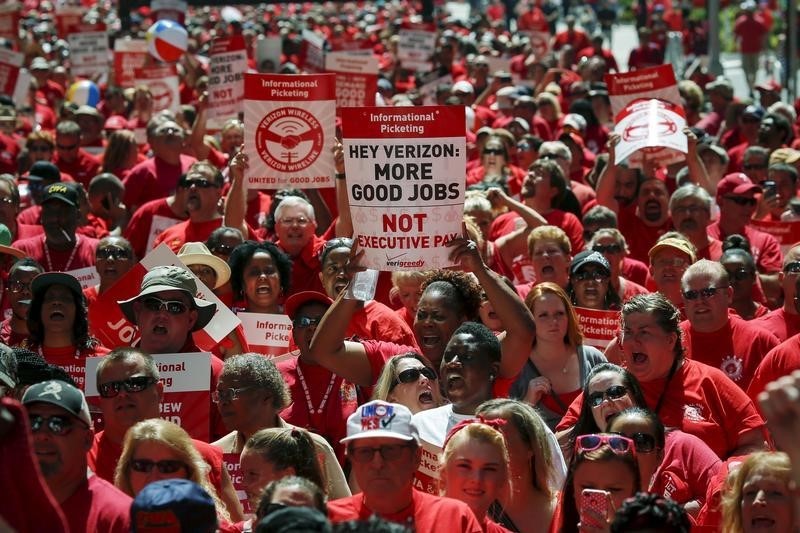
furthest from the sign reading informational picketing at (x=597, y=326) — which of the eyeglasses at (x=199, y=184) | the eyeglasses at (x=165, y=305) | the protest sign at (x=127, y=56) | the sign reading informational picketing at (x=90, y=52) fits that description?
the sign reading informational picketing at (x=90, y=52)

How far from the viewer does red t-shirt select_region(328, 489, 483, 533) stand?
5.48 metres

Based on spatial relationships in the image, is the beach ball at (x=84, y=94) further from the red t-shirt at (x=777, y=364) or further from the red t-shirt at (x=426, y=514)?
the red t-shirt at (x=426, y=514)

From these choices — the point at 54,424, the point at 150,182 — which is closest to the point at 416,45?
the point at 150,182

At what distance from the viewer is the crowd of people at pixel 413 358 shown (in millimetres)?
5586

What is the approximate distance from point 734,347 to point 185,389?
2.82 meters

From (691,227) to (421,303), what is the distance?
3348 millimetres

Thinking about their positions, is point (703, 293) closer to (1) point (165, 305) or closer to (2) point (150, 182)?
(1) point (165, 305)

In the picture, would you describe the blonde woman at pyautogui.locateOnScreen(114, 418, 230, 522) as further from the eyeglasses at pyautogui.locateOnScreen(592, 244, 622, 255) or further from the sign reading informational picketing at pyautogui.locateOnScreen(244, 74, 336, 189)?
the sign reading informational picketing at pyautogui.locateOnScreen(244, 74, 336, 189)

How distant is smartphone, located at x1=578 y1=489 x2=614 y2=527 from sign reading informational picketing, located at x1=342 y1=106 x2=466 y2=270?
2189 millimetres

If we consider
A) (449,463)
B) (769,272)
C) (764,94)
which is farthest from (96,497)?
(764,94)

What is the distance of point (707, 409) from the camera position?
727 cm

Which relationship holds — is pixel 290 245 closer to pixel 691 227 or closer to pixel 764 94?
pixel 691 227

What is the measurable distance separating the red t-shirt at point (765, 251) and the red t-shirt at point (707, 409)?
360 cm

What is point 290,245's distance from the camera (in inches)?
398
